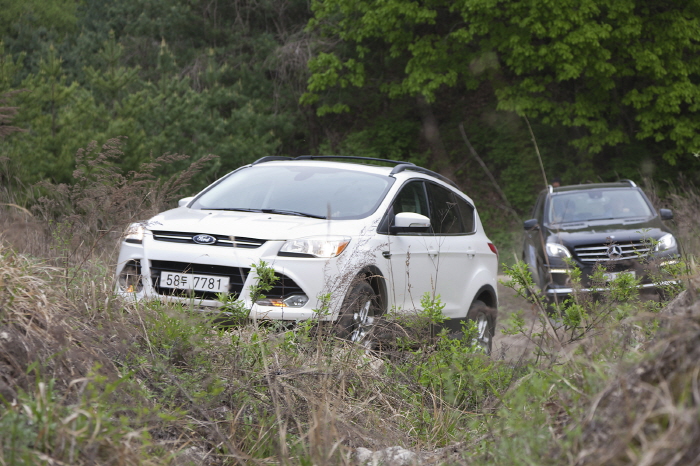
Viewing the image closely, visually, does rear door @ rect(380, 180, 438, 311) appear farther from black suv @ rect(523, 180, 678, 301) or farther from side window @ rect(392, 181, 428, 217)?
black suv @ rect(523, 180, 678, 301)

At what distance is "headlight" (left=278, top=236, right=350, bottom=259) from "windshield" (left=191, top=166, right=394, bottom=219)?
1.96 ft

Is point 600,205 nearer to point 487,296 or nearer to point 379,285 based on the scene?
point 487,296

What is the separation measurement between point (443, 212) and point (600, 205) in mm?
4666

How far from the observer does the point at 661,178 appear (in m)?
20.6

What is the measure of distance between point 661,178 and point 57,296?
790 inches

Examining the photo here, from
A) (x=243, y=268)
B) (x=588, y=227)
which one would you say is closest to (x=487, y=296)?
(x=588, y=227)

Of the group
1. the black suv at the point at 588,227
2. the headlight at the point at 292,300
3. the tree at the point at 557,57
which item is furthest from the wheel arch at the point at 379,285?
the tree at the point at 557,57

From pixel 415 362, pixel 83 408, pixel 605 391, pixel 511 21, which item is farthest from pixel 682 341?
pixel 511 21

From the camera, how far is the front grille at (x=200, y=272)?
4.74 m

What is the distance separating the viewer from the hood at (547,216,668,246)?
911 centimetres

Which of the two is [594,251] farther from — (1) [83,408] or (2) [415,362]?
(1) [83,408]

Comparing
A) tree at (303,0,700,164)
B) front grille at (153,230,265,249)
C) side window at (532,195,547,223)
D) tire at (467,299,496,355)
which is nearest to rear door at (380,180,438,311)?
tire at (467,299,496,355)

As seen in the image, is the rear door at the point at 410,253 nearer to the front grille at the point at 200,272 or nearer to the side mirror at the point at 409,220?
A: the side mirror at the point at 409,220

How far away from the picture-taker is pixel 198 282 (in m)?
4.77
